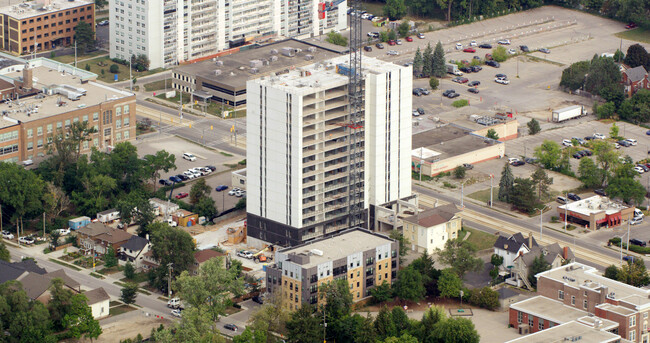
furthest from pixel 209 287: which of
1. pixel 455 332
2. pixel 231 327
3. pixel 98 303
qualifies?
pixel 455 332

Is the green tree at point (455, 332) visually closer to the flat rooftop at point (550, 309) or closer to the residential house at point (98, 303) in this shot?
the flat rooftop at point (550, 309)

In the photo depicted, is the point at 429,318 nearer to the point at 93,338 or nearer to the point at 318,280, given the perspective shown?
the point at 318,280

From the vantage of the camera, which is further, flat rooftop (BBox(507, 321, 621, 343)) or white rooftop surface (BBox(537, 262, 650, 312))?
white rooftop surface (BBox(537, 262, 650, 312))

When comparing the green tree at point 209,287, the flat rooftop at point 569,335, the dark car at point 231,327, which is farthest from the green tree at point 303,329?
the flat rooftop at point 569,335

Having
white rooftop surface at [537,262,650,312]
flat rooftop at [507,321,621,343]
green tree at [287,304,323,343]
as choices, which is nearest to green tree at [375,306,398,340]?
green tree at [287,304,323,343]

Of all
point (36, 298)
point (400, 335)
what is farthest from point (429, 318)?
point (36, 298)

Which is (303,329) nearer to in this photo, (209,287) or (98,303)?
(209,287)

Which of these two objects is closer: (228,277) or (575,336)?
(575,336)

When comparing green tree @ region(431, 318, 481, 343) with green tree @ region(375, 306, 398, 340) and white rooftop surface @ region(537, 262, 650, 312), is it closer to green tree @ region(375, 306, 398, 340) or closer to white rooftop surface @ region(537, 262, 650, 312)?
green tree @ region(375, 306, 398, 340)
